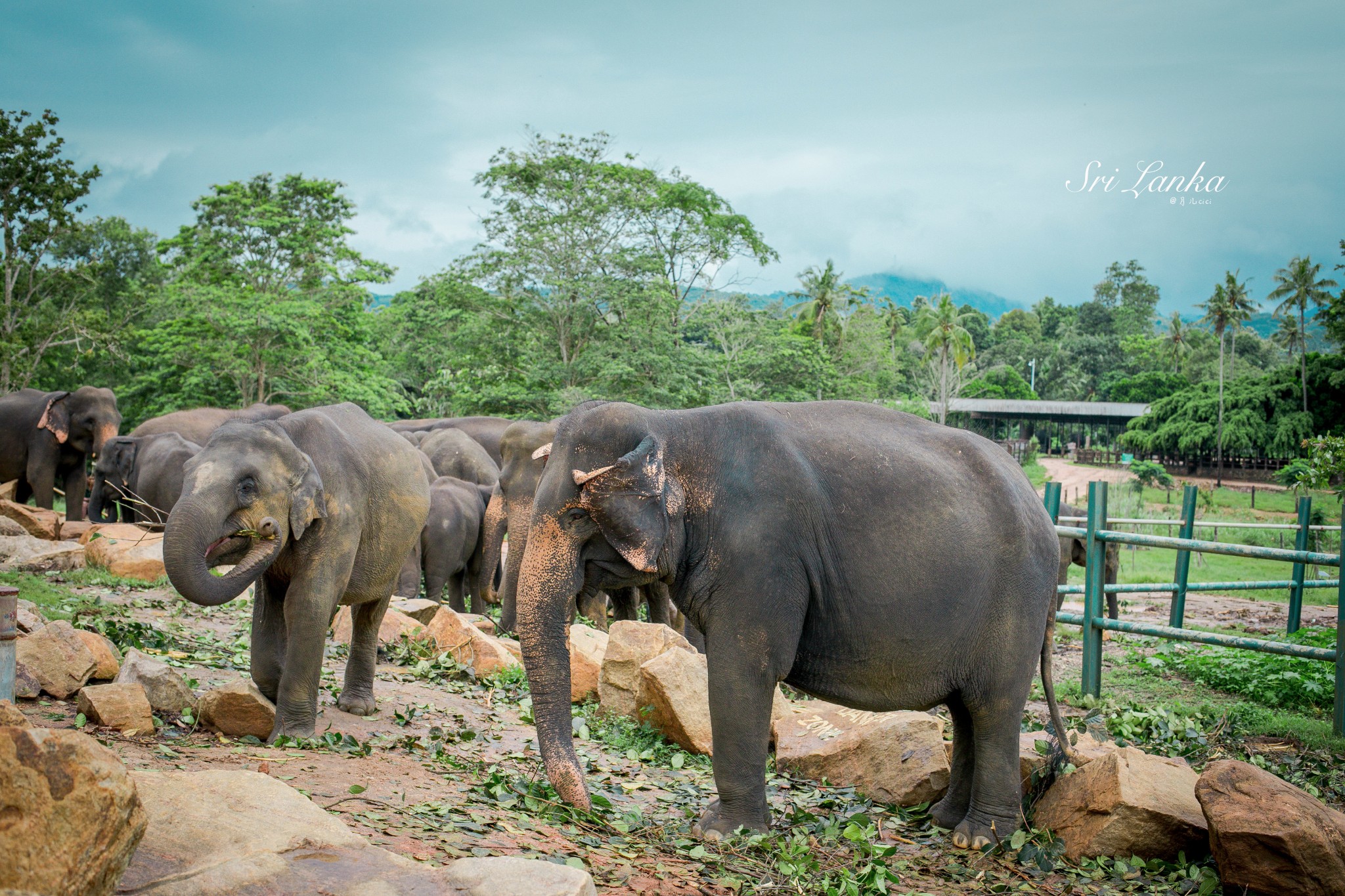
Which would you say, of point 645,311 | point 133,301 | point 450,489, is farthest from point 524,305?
point 450,489

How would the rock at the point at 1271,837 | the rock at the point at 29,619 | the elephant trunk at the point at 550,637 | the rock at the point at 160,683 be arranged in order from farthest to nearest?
1. the rock at the point at 29,619
2. the rock at the point at 160,683
3. the elephant trunk at the point at 550,637
4. the rock at the point at 1271,837

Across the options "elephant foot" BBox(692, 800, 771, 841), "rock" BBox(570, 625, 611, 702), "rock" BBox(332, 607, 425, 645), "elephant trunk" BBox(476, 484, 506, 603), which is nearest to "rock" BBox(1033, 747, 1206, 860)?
"elephant foot" BBox(692, 800, 771, 841)

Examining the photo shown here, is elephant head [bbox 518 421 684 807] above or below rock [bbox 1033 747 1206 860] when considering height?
above

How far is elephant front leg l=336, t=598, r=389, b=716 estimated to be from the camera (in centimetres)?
659

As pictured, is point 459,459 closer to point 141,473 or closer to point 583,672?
point 141,473

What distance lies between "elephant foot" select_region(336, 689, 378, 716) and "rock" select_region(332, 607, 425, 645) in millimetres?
1935

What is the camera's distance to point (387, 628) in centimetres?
873

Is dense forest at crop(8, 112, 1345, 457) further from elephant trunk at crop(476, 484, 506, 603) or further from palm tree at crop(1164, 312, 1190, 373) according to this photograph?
palm tree at crop(1164, 312, 1190, 373)

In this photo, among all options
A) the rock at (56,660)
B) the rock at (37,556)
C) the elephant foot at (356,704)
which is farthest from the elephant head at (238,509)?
the rock at (37,556)

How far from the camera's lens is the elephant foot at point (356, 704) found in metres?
6.56

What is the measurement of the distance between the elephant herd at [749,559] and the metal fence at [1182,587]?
2.99 metres

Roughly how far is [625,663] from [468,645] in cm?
174

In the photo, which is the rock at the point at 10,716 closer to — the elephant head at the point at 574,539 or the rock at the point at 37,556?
the elephant head at the point at 574,539

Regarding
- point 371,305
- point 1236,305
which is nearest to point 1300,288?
point 1236,305
